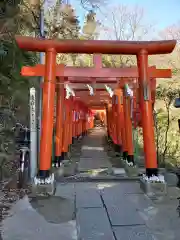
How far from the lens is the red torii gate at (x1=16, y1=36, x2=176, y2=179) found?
5.96 metres

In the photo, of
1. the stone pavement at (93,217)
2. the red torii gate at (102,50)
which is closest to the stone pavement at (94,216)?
the stone pavement at (93,217)

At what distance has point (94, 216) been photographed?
4.36 m

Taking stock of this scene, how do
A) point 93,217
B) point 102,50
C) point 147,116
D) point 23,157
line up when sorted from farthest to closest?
point 23,157 → point 102,50 → point 147,116 → point 93,217

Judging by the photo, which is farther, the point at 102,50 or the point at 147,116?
the point at 102,50

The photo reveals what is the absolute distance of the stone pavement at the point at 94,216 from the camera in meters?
3.68

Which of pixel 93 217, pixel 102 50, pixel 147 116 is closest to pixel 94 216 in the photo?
pixel 93 217

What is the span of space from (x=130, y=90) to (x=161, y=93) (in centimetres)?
173

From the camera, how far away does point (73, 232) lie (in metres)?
3.78

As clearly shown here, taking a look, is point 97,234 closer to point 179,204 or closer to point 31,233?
point 31,233

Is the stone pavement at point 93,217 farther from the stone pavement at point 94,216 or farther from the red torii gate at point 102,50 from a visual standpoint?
the red torii gate at point 102,50

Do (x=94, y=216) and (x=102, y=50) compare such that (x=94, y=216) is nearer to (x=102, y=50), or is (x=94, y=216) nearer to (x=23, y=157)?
(x=23, y=157)

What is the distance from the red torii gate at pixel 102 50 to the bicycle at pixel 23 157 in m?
0.61

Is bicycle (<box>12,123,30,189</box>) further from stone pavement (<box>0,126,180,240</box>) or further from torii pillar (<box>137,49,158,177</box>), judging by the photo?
torii pillar (<box>137,49,158,177</box>)

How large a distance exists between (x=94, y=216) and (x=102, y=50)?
3575mm
